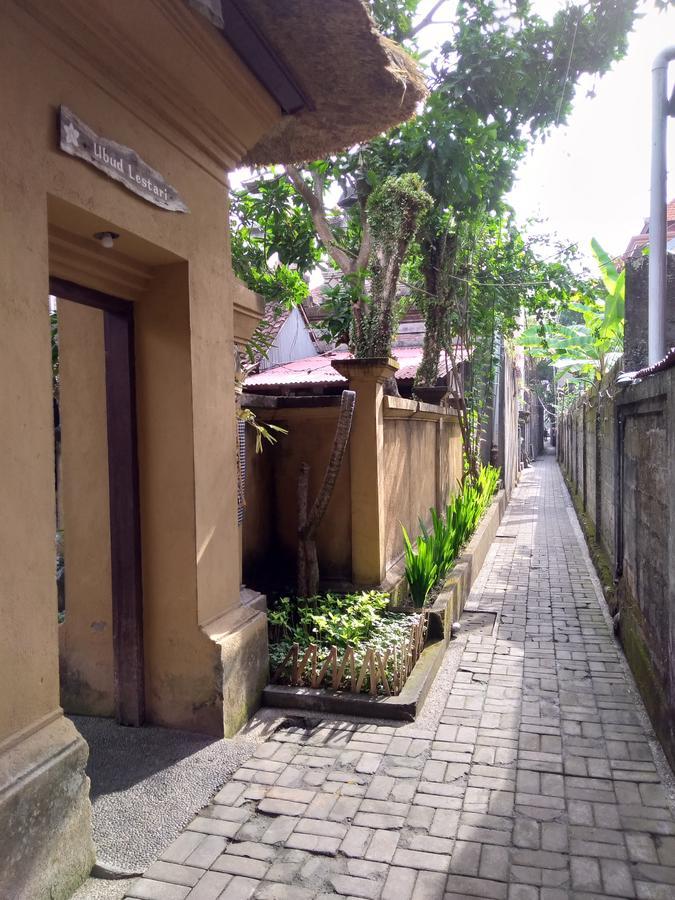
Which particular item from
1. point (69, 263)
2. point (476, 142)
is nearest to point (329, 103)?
point (69, 263)

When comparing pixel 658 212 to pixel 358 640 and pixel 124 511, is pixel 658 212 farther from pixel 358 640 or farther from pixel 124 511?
pixel 124 511

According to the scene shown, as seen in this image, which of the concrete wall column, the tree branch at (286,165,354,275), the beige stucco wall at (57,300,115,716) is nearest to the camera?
the concrete wall column

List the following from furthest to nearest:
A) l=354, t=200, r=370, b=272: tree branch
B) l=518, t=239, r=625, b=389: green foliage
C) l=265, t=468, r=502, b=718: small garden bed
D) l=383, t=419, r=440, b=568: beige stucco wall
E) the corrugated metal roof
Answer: l=518, t=239, r=625, b=389: green foliage < the corrugated metal roof < l=354, t=200, r=370, b=272: tree branch < l=383, t=419, r=440, b=568: beige stucco wall < l=265, t=468, r=502, b=718: small garden bed

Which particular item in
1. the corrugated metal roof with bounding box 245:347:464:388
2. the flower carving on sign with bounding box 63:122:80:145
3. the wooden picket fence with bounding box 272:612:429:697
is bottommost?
the wooden picket fence with bounding box 272:612:429:697

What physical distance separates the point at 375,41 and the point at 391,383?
136 inches

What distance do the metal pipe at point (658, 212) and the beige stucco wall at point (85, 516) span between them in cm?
420

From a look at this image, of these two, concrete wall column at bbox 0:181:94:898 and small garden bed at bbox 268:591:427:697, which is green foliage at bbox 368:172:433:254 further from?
concrete wall column at bbox 0:181:94:898

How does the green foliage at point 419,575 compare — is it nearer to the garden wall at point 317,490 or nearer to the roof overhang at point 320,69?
the garden wall at point 317,490

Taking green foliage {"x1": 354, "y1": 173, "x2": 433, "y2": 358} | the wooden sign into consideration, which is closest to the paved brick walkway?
the wooden sign

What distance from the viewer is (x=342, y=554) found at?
6.19m

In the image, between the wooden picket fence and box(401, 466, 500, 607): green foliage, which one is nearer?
the wooden picket fence

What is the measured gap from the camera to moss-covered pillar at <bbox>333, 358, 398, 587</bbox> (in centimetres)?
596

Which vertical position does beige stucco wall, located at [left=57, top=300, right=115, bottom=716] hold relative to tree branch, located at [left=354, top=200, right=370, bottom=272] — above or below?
below

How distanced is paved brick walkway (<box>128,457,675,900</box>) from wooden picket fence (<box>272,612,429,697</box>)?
294 millimetres
